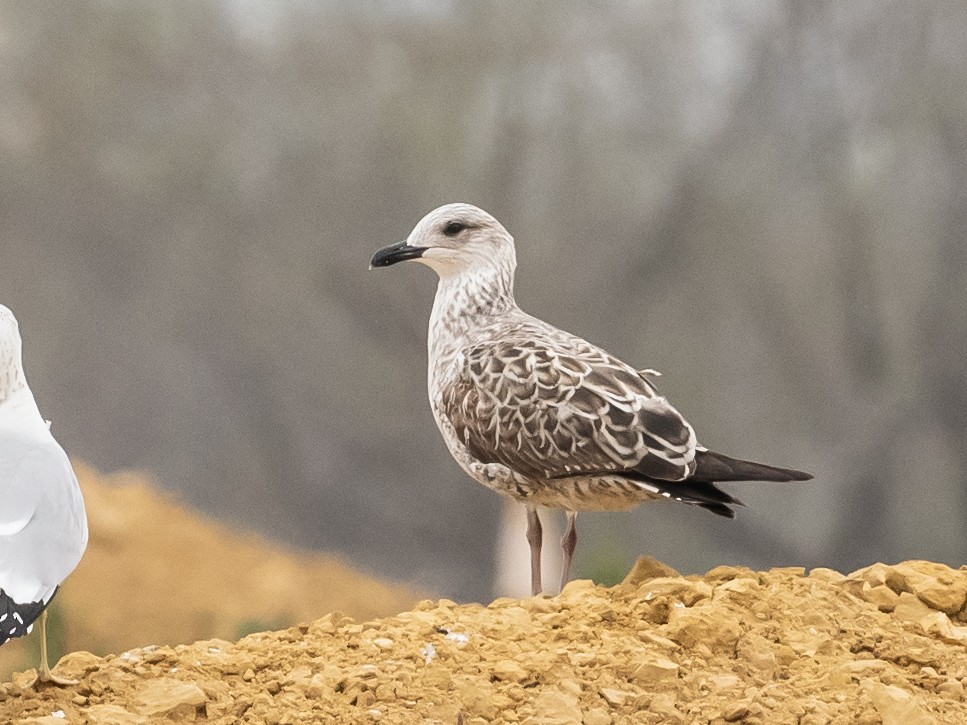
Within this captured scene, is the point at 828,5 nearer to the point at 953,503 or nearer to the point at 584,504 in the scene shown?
the point at 953,503

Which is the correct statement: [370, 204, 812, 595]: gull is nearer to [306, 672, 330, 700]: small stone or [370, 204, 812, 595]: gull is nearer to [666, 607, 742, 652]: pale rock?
[666, 607, 742, 652]: pale rock

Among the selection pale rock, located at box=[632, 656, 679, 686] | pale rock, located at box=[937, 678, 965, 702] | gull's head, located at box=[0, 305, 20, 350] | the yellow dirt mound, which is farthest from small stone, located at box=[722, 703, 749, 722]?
the yellow dirt mound

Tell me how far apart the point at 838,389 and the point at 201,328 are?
6.97ft

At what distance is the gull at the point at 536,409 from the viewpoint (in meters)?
2.45

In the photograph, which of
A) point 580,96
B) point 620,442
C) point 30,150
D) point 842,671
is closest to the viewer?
point 842,671

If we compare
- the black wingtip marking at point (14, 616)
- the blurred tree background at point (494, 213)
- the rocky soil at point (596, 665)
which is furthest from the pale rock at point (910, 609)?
the black wingtip marking at point (14, 616)

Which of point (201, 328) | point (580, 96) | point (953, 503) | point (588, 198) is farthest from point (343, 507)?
point (953, 503)

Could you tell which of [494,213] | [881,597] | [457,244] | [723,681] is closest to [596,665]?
[723,681]

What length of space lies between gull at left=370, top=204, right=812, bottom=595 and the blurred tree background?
45.1 inches

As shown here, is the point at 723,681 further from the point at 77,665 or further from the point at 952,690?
the point at 77,665

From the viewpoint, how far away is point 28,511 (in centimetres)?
Result: 183

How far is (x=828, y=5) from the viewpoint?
415cm

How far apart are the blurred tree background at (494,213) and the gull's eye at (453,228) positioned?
1.16 m

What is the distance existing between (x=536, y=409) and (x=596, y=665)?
61 centimetres
